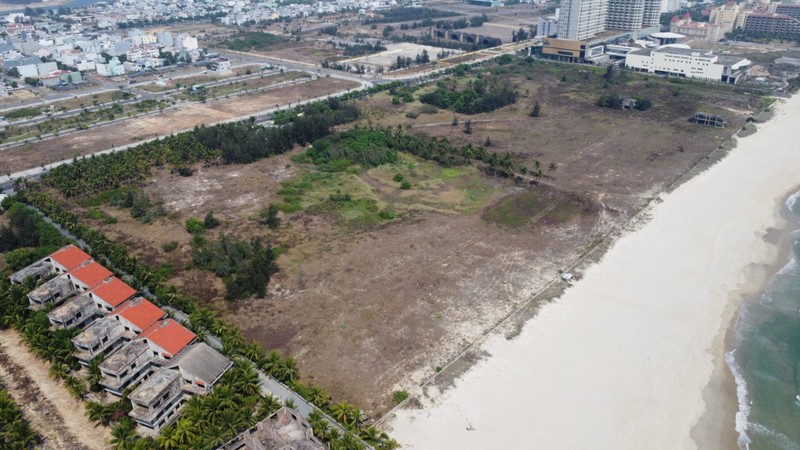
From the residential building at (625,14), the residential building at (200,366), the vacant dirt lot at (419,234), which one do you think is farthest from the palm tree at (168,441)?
the residential building at (625,14)

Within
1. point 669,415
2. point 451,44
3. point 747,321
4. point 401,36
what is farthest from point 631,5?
point 669,415

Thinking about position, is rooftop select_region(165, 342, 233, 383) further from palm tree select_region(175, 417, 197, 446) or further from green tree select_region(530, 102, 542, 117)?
green tree select_region(530, 102, 542, 117)

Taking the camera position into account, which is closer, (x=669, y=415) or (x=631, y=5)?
(x=669, y=415)

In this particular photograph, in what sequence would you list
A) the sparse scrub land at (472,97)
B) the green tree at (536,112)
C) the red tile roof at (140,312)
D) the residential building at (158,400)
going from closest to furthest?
1. the residential building at (158,400)
2. the red tile roof at (140,312)
3. the green tree at (536,112)
4. the sparse scrub land at (472,97)

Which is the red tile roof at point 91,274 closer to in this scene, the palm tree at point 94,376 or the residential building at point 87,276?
the residential building at point 87,276

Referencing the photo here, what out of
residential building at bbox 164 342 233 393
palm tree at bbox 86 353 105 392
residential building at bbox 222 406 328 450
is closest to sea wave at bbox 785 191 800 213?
residential building at bbox 222 406 328 450

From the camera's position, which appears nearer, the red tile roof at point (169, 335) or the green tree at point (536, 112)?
the red tile roof at point (169, 335)

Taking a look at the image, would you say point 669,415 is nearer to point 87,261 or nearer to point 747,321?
point 747,321
